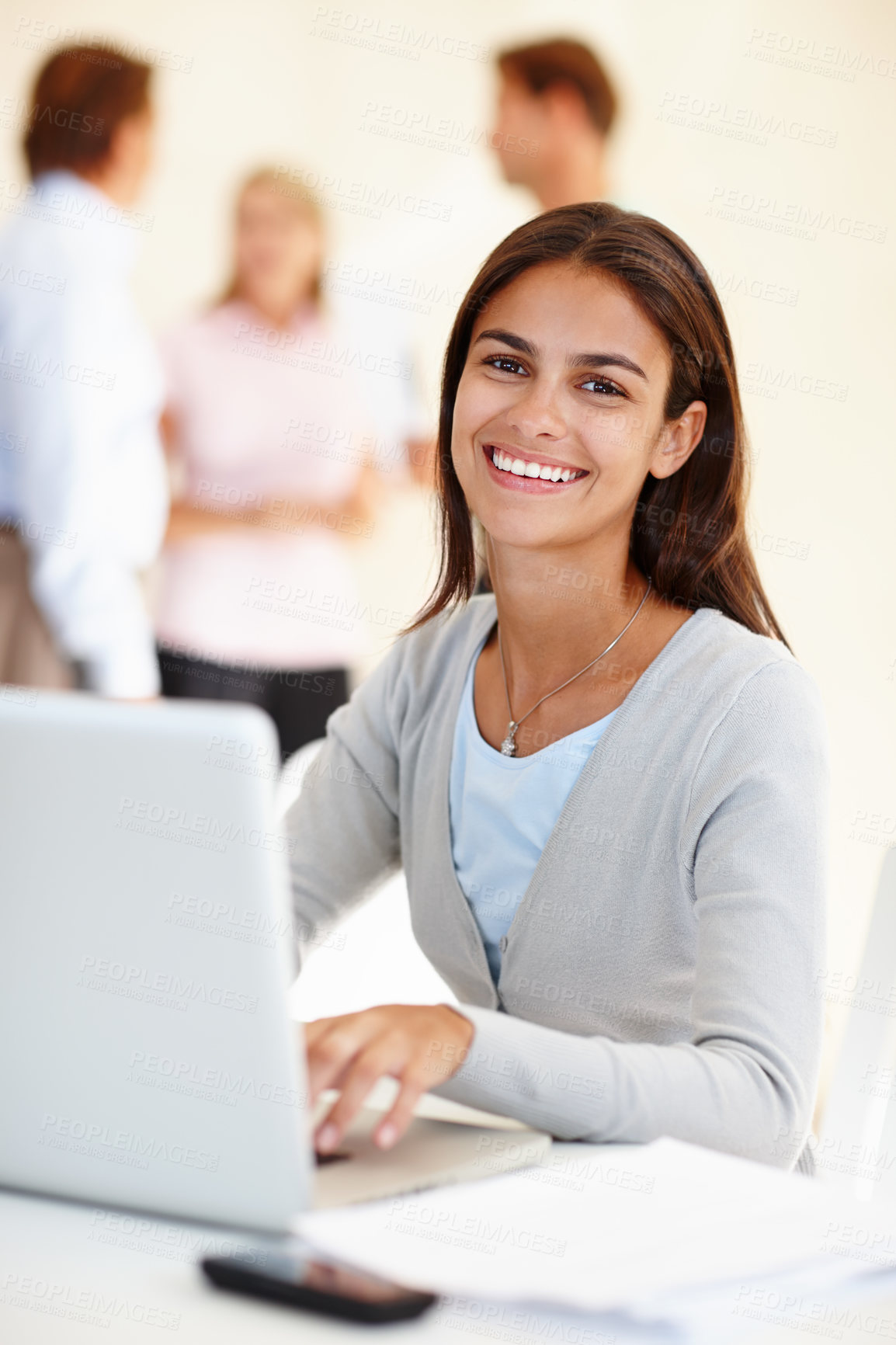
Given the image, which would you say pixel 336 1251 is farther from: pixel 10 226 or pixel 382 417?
pixel 382 417

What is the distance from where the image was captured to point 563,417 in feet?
4.49

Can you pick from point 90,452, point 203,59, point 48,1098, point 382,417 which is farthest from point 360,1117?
point 203,59

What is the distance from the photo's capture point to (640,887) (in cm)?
122

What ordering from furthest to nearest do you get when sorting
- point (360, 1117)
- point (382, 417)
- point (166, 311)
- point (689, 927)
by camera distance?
point (166, 311) < point (382, 417) < point (689, 927) < point (360, 1117)

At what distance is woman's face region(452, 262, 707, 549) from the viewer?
134 centimetres

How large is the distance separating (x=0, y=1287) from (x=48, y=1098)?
98 millimetres

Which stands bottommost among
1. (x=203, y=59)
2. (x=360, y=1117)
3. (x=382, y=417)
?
(x=360, y=1117)

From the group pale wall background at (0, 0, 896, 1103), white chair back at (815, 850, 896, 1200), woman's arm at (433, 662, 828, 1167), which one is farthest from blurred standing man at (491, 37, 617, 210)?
white chair back at (815, 850, 896, 1200)

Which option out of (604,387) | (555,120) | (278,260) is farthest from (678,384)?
(555,120)

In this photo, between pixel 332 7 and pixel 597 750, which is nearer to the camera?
pixel 597 750

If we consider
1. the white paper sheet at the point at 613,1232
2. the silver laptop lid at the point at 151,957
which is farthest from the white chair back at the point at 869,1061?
the silver laptop lid at the point at 151,957

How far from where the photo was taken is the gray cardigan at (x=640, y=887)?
899 mm

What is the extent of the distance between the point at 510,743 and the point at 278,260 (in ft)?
7.29

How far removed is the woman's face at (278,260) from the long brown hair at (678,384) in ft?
6.12
